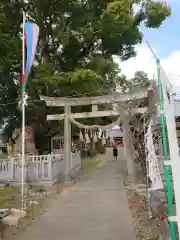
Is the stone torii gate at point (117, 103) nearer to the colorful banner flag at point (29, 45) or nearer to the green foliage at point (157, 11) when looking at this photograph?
the colorful banner flag at point (29, 45)

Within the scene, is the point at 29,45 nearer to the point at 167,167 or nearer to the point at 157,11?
the point at 167,167

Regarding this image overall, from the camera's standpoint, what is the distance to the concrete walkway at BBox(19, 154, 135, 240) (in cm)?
624

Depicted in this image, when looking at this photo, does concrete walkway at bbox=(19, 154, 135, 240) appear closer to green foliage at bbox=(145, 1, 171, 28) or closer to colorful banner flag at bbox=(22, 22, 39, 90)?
colorful banner flag at bbox=(22, 22, 39, 90)

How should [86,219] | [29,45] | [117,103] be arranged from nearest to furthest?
[86,219] → [29,45] → [117,103]

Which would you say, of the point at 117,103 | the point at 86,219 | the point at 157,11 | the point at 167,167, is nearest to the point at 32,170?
the point at 117,103

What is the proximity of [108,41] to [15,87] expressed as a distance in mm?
7000

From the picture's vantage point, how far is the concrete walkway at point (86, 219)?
6238 mm

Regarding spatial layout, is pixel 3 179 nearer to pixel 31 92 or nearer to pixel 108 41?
pixel 31 92

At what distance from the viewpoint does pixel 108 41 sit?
1964cm

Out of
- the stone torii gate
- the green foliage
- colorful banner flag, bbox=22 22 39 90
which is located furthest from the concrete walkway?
the green foliage

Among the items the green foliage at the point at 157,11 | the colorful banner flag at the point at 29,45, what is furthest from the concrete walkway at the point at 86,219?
the green foliage at the point at 157,11

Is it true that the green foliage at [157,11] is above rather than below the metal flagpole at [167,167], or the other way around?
above

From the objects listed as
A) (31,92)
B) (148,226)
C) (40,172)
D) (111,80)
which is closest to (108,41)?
(111,80)

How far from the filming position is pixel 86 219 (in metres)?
7.57
